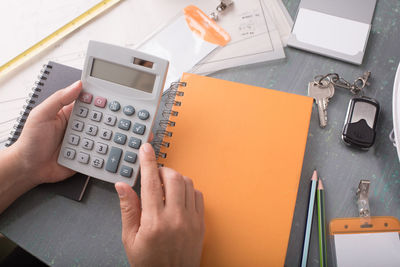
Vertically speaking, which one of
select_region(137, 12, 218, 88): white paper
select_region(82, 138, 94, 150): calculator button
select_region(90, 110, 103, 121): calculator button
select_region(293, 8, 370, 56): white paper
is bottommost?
select_region(82, 138, 94, 150): calculator button

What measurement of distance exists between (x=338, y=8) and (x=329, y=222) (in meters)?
0.45

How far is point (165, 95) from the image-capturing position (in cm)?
60

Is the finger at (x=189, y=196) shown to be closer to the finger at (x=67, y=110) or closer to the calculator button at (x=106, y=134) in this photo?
the calculator button at (x=106, y=134)

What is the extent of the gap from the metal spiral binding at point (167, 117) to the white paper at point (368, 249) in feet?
1.17

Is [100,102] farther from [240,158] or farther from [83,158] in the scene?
[240,158]

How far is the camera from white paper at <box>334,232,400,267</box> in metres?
0.48

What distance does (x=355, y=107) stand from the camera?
55 cm

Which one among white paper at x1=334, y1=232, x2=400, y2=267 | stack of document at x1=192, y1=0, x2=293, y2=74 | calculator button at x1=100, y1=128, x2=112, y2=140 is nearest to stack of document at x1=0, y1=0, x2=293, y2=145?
stack of document at x1=192, y1=0, x2=293, y2=74

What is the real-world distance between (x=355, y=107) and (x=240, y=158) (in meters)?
0.25

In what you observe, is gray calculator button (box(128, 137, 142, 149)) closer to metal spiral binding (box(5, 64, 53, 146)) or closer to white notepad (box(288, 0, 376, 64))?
metal spiral binding (box(5, 64, 53, 146))

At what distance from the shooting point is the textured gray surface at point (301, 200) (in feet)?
1.67

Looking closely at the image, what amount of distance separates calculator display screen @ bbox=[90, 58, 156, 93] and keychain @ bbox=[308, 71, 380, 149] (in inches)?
12.9

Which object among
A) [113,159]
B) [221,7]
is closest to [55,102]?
[113,159]

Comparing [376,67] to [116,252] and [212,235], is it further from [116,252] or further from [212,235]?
[116,252]
